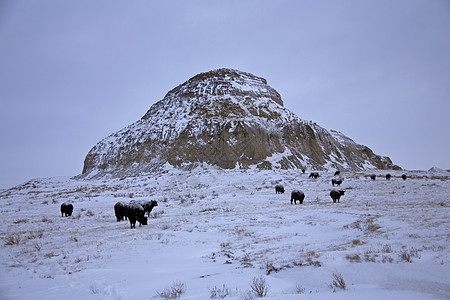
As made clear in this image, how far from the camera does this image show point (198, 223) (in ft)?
40.1

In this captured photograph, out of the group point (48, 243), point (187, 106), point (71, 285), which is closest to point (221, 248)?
point (71, 285)

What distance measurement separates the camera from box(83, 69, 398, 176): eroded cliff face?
6969cm

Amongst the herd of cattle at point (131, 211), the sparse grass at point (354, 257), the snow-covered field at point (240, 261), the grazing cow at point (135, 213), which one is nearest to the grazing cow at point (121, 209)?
the herd of cattle at point (131, 211)

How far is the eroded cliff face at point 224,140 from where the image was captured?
229 feet

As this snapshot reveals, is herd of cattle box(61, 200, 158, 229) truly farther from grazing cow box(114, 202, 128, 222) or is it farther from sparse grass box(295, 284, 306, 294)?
sparse grass box(295, 284, 306, 294)

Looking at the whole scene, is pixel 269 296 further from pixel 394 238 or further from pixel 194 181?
pixel 194 181

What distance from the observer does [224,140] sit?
70750mm

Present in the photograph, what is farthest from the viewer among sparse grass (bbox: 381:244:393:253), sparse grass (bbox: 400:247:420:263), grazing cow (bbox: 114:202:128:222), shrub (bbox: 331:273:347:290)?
grazing cow (bbox: 114:202:128:222)

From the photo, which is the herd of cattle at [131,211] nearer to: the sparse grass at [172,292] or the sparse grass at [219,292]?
the sparse grass at [172,292]

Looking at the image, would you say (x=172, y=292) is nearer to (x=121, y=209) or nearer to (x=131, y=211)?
(x=131, y=211)

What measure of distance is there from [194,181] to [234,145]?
31402 mm

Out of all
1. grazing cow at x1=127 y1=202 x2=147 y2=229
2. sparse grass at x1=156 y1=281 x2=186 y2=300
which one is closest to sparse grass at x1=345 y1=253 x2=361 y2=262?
sparse grass at x1=156 y1=281 x2=186 y2=300

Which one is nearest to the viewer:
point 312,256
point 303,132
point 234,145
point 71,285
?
point 71,285

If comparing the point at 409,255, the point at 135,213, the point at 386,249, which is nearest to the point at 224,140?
the point at 135,213
